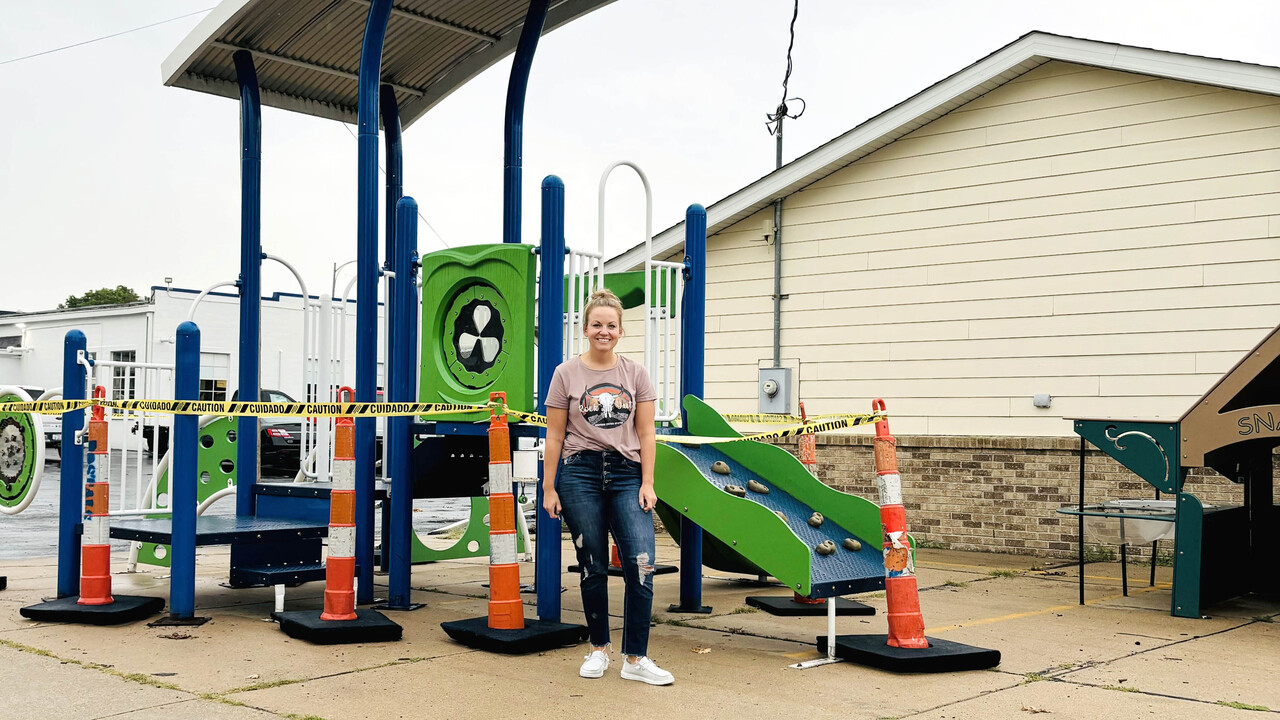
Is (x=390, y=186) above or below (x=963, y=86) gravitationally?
below

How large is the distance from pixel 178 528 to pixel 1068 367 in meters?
7.87

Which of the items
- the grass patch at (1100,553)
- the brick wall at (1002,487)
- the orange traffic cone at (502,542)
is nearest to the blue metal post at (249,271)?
the orange traffic cone at (502,542)

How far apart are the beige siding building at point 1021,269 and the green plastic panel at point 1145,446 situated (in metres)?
2.81

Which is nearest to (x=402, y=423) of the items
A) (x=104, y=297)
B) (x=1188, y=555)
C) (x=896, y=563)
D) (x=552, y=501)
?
(x=552, y=501)

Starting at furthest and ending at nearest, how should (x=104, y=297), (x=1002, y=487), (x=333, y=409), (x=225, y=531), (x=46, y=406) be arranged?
(x=104, y=297) < (x=1002, y=487) < (x=46, y=406) < (x=225, y=531) < (x=333, y=409)

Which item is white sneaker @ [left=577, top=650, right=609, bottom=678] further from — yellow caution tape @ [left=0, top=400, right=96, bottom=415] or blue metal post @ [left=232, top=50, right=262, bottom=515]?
blue metal post @ [left=232, top=50, right=262, bottom=515]

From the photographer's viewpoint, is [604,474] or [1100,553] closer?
[604,474]

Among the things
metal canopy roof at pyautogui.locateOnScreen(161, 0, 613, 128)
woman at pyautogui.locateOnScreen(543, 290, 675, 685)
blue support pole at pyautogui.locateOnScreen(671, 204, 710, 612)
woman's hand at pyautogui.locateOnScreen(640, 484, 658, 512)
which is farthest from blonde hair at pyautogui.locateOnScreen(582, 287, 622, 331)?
metal canopy roof at pyautogui.locateOnScreen(161, 0, 613, 128)

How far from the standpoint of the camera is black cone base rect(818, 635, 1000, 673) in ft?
18.5

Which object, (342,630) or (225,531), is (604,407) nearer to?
(342,630)

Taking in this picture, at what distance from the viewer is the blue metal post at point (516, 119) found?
8.99 metres

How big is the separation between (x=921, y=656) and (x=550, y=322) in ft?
9.15

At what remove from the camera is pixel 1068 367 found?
1089 cm

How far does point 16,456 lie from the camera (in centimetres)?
848
